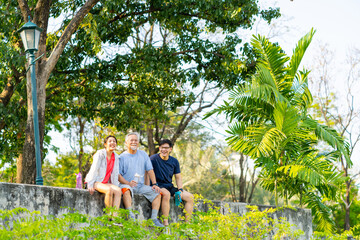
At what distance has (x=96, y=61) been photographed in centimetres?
1194

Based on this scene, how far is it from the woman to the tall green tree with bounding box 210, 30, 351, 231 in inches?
169

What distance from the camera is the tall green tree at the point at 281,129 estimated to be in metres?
9.95

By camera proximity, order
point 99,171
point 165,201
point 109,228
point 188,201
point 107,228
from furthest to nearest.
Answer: point 188,201 → point 165,201 → point 99,171 → point 109,228 → point 107,228

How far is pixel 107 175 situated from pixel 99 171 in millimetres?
140

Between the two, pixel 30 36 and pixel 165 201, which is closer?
pixel 165 201

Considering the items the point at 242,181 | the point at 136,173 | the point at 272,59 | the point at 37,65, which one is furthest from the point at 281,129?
the point at 242,181

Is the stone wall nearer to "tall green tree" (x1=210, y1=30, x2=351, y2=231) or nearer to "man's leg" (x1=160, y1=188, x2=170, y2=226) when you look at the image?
"man's leg" (x1=160, y1=188, x2=170, y2=226)

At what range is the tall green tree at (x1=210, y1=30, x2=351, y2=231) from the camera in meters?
9.95

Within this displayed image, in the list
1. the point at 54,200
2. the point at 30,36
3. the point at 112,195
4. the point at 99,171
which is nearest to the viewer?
the point at 54,200

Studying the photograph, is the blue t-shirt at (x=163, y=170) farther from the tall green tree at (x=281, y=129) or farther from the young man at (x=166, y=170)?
the tall green tree at (x=281, y=129)

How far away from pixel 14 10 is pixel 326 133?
26.9 feet

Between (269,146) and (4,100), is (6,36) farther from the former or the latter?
(269,146)

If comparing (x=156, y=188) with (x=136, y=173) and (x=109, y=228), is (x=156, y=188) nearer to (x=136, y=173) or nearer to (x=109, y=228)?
(x=136, y=173)

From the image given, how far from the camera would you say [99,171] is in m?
6.21
